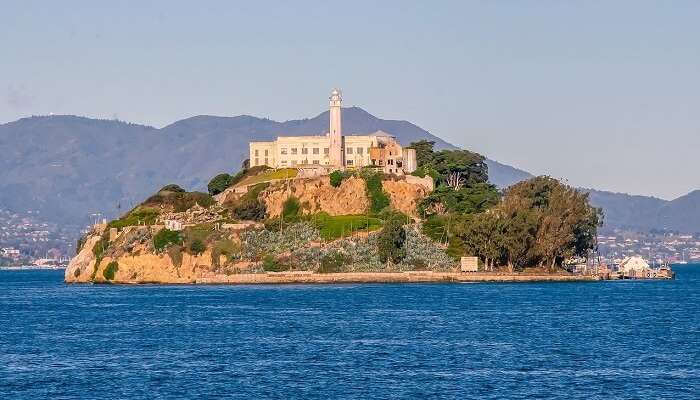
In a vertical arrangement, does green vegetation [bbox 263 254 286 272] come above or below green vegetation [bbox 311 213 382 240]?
below

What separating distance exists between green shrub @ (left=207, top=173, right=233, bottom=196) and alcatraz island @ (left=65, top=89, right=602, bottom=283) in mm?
1968

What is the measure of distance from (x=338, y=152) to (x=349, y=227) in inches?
844

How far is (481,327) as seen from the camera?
89.0 metres

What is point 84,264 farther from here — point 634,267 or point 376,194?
point 634,267

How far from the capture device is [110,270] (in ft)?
551

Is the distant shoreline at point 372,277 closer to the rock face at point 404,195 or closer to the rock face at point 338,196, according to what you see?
the rock face at point 338,196

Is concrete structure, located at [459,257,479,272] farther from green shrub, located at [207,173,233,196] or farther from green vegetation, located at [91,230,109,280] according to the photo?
green vegetation, located at [91,230,109,280]

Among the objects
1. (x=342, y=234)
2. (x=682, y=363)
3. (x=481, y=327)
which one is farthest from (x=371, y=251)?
(x=682, y=363)

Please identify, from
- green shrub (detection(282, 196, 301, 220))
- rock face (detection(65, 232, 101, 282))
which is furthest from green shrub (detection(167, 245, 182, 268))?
rock face (detection(65, 232, 101, 282))

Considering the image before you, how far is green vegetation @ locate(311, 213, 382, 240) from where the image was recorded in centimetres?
16112

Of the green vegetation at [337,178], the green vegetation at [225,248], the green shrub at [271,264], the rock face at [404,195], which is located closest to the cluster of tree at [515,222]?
the rock face at [404,195]

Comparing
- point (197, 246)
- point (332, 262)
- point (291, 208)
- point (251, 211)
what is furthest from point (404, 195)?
point (197, 246)

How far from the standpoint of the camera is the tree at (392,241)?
154500 mm

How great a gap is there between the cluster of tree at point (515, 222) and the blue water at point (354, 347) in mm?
27292
